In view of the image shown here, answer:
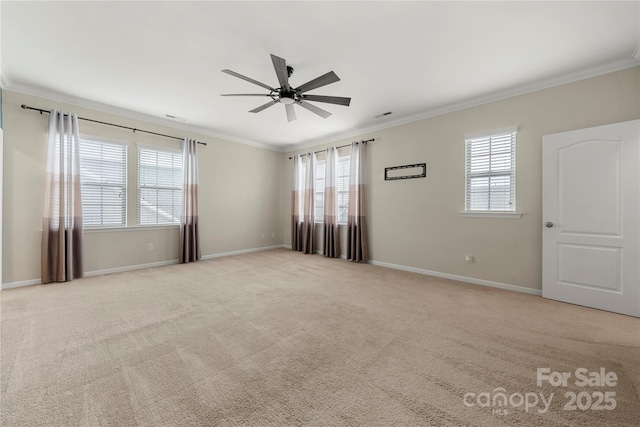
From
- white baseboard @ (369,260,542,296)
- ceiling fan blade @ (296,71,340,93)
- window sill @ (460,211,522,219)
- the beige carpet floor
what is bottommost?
the beige carpet floor

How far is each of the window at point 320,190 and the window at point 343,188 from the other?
0.56 meters

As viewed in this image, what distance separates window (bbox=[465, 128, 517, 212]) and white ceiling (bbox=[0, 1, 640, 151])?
2.09 feet

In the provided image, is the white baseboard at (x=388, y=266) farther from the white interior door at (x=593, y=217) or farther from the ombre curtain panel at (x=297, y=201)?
the ombre curtain panel at (x=297, y=201)

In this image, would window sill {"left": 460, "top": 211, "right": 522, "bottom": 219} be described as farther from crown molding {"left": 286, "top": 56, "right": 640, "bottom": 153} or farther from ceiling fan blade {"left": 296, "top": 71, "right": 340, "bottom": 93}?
ceiling fan blade {"left": 296, "top": 71, "right": 340, "bottom": 93}

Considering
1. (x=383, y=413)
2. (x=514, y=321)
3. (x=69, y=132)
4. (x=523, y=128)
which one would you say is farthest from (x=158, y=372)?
(x=523, y=128)

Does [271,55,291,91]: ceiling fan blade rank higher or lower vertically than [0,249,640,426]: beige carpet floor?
higher

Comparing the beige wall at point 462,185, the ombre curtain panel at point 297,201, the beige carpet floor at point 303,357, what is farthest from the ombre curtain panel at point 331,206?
the beige carpet floor at point 303,357

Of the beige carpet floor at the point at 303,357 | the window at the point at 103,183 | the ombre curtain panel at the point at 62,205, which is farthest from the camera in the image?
the window at the point at 103,183

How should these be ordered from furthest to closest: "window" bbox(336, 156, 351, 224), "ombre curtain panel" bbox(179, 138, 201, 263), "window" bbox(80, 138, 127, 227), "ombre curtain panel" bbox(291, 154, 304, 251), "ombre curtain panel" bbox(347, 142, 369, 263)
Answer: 1. "ombre curtain panel" bbox(291, 154, 304, 251)
2. "window" bbox(336, 156, 351, 224)
3. "ombre curtain panel" bbox(347, 142, 369, 263)
4. "ombre curtain panel" bbox(179, 138, 201, 263)
5. "window" bbox(80, 138, 127, 227)

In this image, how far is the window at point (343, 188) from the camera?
226 inches

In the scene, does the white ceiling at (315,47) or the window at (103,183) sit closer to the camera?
the white ceiling at (315,47)

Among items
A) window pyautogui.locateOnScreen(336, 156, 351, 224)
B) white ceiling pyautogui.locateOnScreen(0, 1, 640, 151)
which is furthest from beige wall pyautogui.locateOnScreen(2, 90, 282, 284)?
window pyautogui.locateOnScreen(336, 156, 351, 224)

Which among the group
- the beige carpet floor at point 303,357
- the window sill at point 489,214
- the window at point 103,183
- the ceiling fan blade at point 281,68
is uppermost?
the ceiling fan blade at point 281,68

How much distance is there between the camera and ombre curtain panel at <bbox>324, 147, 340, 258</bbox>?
5.75 m
